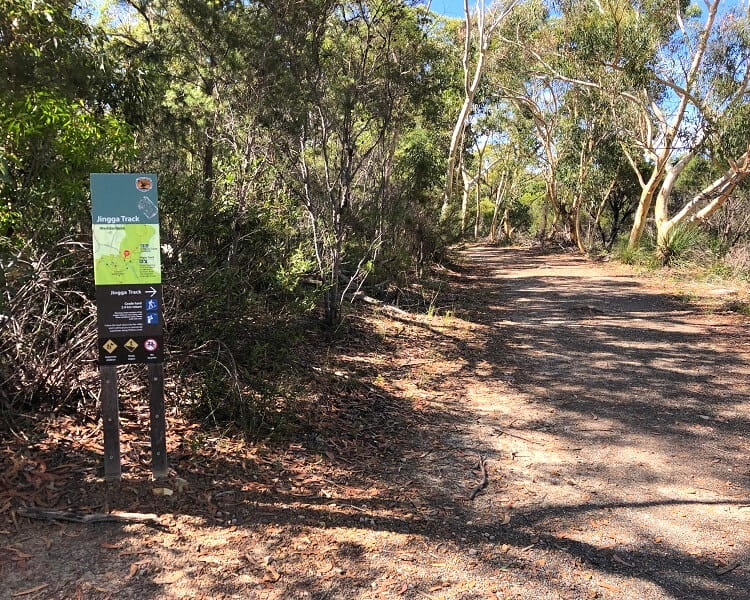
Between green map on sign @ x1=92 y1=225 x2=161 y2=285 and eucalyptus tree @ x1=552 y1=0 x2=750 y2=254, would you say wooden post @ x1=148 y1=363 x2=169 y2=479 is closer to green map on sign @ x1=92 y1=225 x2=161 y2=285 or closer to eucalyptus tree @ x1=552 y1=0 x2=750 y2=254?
green map on sign @ x1=92 y1=225 x2=161 y2=285

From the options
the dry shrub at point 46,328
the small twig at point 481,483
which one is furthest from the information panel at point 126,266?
the small twig at point 481,483

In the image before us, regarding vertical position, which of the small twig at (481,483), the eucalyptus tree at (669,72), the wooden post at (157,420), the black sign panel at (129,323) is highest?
the eucalyptus tree at (669,72)

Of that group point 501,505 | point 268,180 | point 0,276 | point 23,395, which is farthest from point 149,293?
point 268,180

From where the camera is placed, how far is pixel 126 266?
142 inches

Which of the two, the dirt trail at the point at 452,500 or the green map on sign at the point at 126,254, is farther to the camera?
the green map on sign at the point at 126,254

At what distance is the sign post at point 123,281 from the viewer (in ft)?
11.6

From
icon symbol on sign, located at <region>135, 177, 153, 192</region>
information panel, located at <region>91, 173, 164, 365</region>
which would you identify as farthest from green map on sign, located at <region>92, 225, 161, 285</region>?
icon symbol on sign, located at <region>135, 177, 153, 192</region>

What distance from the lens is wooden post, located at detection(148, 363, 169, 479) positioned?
377 centimetres

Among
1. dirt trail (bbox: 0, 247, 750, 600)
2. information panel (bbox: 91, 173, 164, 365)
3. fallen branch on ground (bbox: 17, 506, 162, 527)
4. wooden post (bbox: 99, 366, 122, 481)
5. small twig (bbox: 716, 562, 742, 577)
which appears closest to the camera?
dirt trail (bbox: 0, 247, 750, 600)

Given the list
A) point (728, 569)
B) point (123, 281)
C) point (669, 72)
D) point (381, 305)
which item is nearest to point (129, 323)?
point (123, 281)

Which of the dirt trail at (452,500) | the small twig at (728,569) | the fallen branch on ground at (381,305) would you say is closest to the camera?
the dirt trail at (452,500)

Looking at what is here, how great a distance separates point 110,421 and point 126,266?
97 cm

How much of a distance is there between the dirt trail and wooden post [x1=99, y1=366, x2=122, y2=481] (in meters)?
0.13

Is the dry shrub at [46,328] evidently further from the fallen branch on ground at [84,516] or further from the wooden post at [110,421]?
the fallen branch on ground at [84,516]
